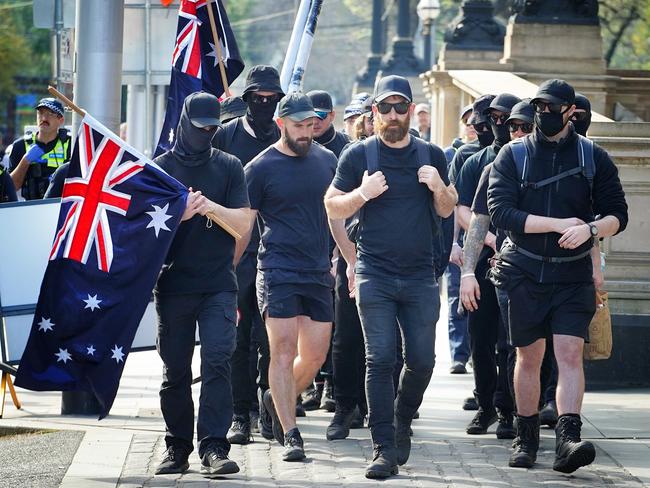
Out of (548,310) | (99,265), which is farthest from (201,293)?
(548,310)

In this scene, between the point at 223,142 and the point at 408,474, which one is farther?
the point at 223,142

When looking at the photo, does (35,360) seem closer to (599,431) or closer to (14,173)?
(599,431)

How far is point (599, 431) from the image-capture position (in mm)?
9867

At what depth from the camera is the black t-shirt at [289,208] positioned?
9.24 meters

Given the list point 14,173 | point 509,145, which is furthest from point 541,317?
point 14,173

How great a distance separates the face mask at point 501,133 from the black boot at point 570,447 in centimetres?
222

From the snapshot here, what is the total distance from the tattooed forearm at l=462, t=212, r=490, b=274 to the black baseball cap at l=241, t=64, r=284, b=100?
149 centimetres

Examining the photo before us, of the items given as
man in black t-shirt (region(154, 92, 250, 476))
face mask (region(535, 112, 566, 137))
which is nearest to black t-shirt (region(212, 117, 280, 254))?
man in black t-shirt (region(154, 92, 250, 476))

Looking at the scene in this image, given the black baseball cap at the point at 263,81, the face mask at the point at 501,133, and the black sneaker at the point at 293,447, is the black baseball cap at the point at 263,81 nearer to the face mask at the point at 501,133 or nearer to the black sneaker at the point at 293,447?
the face mask at the point at 501,133

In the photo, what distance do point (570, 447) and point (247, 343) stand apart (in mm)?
2575

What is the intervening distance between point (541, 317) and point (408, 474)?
1.10m

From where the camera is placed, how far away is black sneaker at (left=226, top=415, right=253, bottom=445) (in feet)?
31.6

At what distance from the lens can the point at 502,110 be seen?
995cm

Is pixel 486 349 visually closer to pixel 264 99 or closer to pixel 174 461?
pixel 264 99
